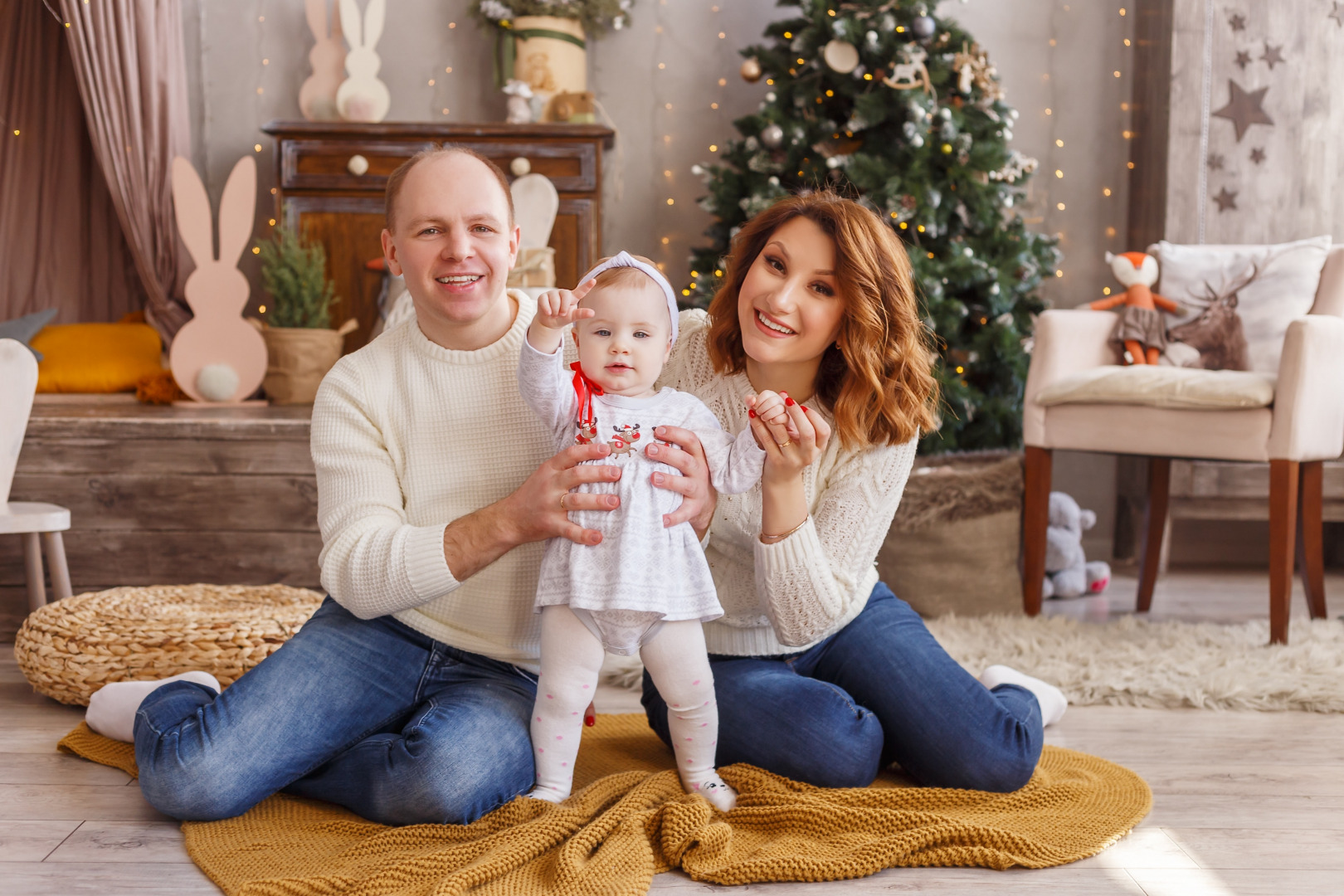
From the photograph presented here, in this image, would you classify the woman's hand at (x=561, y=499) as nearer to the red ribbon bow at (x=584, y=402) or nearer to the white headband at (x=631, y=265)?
the red ribbon bow at (x=584, y=402)

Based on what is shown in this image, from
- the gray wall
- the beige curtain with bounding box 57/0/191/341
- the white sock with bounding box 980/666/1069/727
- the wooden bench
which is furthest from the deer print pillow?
the beige curtain with bounding box 57/0/191/341

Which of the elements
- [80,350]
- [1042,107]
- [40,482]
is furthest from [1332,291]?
[80,350]

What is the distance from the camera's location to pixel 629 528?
4.05 ft

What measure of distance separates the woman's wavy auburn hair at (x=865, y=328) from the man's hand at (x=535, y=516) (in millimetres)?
334

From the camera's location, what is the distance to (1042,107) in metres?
3.52

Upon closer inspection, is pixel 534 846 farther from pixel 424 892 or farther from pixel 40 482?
pixel 40 482

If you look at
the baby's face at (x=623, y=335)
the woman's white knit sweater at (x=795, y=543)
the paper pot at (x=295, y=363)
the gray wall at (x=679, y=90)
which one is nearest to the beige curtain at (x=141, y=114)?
the gray wall at (x=679, y=90)

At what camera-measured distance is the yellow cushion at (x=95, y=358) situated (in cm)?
315

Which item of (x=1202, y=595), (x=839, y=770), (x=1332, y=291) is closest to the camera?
(x=839, y=770)

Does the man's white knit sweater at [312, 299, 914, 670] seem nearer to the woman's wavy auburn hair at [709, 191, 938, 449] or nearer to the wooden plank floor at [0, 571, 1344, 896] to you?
the woman's wavy auburn hair at [709, 191, 938, 449]

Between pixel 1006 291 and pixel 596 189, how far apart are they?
1247 millimetres

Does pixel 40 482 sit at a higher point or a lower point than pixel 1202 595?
higher

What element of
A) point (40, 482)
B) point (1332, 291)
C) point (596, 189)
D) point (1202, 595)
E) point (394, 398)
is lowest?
point (1202, 595)

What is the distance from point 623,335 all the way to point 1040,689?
97cm
